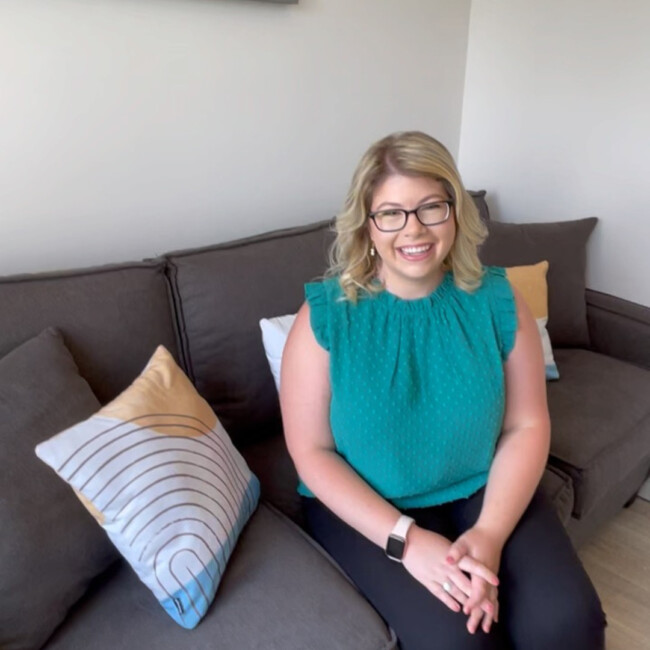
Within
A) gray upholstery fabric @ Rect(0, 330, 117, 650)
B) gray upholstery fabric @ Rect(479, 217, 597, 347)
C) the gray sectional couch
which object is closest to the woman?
the gray sectional couch

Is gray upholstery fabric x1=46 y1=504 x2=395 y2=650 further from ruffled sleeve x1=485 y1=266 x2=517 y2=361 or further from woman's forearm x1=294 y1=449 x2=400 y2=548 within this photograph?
ruffled sleeve x1=485 y1=266 x2=517 y2=361

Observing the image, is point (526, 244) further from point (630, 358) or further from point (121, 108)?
point (121, 108)

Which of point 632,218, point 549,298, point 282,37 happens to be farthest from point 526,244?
point 282,37

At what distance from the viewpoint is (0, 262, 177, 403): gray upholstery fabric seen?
4.37ft

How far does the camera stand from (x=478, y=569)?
3.77 ft

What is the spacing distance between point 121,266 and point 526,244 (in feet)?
4.24

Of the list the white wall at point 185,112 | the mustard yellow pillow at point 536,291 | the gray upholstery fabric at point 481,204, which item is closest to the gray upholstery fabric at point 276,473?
the white wall at point 185,112

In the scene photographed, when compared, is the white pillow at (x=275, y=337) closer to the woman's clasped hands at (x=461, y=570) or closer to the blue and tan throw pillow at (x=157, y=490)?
the blue and tan throw pillow at (x=157, y=490)

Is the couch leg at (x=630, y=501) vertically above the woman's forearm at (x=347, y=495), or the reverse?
the woman's forearm at (x=347, y=495)

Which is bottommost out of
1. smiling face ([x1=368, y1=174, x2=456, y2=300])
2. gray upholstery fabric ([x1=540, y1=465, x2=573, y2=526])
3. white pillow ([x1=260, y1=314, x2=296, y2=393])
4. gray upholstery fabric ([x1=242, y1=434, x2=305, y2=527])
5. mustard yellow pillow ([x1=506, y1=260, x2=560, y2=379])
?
gray upholstery fabric ([x1=540, y1=465, x2=573, y2=526])

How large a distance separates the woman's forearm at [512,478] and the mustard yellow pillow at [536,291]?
65cm

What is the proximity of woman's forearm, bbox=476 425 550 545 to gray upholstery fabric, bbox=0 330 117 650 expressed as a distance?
706 mm

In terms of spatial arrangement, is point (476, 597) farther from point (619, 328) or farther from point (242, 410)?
point (619, 328)

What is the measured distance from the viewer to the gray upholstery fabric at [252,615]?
3.61ft
